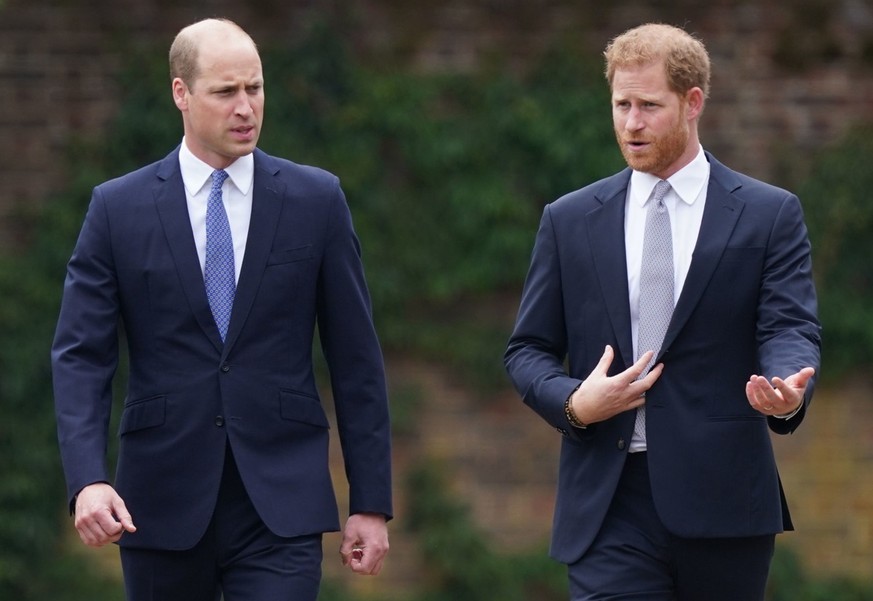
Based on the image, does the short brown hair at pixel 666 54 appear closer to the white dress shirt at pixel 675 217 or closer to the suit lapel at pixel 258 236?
the white dress shirt at pixel 675 217

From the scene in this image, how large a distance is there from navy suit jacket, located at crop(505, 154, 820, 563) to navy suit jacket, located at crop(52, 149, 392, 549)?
60 cm

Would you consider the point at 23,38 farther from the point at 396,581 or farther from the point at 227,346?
the point at 227,346

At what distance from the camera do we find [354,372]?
192 inches

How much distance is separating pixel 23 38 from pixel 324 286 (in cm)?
430

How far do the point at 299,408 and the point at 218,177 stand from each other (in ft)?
2.28

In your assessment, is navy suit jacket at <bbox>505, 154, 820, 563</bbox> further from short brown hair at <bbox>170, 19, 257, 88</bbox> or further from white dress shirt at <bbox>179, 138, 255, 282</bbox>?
short brown hair at <bbox>170, 19, 257, 88</bbox>

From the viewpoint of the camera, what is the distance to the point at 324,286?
4.86 metres

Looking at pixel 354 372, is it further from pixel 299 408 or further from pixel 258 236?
pixel 258 236

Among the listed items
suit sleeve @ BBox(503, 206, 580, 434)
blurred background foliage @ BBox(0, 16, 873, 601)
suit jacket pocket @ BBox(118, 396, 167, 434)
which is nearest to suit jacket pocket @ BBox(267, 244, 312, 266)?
suit jacket pocket @ BBox(118, 396, 167, 434)

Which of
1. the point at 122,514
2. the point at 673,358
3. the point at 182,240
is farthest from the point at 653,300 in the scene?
the point at 122,514

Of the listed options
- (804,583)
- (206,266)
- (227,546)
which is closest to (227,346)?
(206,266)

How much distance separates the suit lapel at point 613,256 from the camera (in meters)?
4.65

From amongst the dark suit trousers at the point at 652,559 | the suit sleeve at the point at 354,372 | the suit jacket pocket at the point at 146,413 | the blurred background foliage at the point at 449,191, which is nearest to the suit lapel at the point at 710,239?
the dark suit trousers at the point at 652,559

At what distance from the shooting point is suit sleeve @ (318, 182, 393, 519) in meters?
4.84
